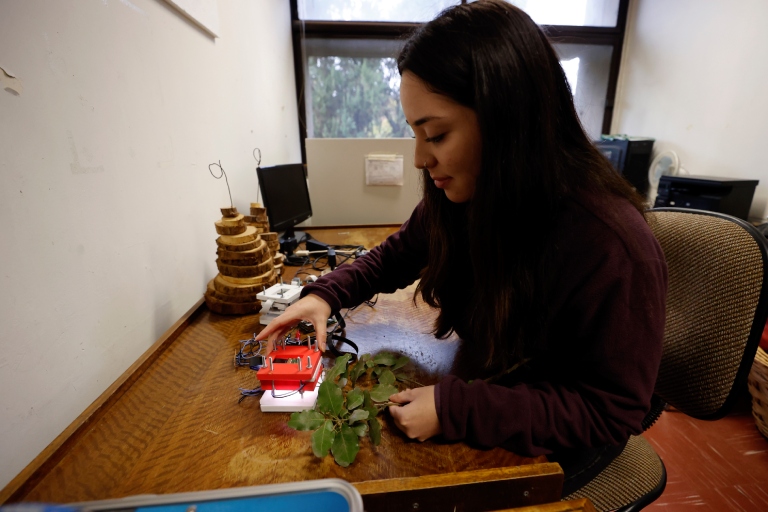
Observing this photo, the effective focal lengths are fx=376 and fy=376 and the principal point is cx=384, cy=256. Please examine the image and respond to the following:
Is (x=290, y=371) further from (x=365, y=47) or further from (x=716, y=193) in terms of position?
(x=365, y=47)

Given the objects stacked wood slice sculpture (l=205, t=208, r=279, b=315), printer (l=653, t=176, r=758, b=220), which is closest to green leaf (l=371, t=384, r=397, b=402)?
stacked wood slice sculpture (l=205, t=208, r=279, b=315)

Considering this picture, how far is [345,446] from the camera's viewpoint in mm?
521

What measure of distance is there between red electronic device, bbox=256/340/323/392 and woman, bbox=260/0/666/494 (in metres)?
0.17

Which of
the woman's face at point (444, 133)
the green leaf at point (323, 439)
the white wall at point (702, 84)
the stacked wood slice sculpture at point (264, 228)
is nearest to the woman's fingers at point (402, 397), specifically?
the green leaf at point (323, 439)

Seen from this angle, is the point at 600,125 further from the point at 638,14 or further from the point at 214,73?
the point at 214,73

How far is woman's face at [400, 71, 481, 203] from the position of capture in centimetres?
60

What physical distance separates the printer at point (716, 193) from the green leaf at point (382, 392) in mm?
2320

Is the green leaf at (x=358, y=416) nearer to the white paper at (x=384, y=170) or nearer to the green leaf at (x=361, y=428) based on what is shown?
the green leaf at (x=361, y=428)

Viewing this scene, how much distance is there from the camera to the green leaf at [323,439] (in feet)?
1.68

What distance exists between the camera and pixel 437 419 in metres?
0.55

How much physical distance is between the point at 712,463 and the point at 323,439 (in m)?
1.64

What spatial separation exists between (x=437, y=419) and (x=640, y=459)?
54 centimetres

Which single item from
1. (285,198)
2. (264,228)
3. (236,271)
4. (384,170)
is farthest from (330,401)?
(384,170)

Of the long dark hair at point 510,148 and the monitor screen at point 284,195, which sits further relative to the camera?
the monitor screen at point 284,195
